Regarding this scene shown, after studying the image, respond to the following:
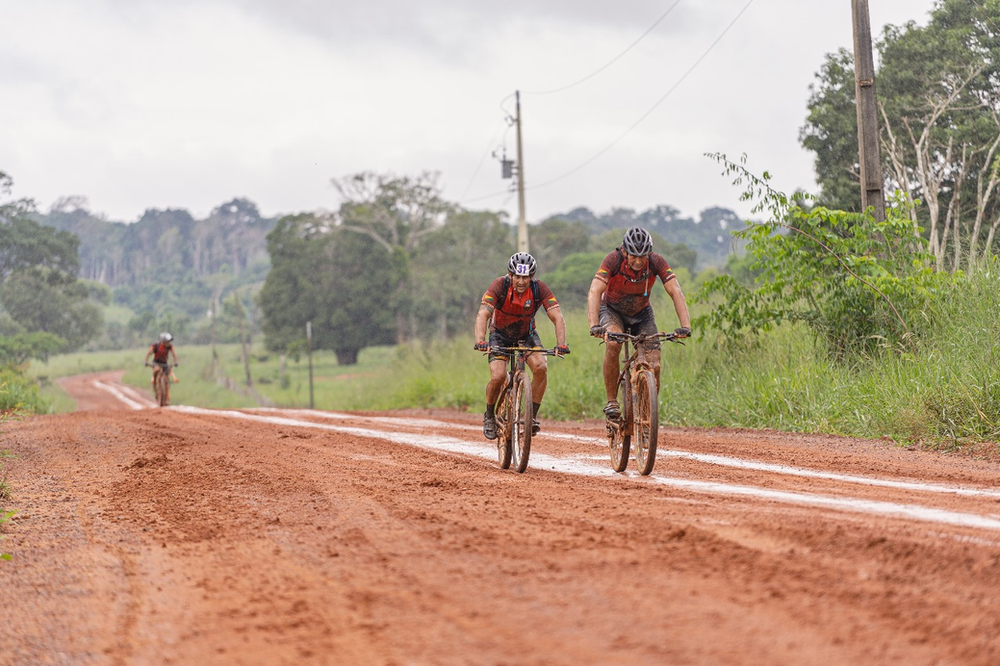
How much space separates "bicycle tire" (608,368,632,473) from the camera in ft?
27.8

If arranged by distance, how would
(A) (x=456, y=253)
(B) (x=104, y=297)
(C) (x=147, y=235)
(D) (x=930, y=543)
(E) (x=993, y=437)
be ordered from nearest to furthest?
(D) (x=930, y=543), (E) (x=993, y=437), (A) (x=456, y=253), (B) (x=104, y=297), (C) (x=147, y=235)

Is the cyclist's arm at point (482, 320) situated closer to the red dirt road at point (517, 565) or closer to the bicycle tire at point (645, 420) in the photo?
the red dirt road at point (517, 565)

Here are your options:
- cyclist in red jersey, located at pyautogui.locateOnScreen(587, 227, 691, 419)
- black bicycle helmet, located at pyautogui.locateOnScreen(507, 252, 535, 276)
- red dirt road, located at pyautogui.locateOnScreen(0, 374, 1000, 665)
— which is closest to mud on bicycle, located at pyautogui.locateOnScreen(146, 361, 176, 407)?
red dirt road, located at pyautogui.locateOnScreen(0, 374, 1000, 665)

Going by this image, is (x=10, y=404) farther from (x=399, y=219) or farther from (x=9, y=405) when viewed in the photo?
(x=399, y=219)

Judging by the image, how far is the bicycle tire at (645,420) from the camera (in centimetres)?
806

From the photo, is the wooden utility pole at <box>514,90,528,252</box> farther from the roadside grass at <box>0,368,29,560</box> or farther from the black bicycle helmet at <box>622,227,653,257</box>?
the black bicycle helmet at <box>622,227,653,257</box>

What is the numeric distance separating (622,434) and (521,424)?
3.20 ft

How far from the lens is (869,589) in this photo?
4.00 m

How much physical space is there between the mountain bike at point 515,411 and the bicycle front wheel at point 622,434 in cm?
72

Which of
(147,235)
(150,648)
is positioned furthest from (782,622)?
(147,235)

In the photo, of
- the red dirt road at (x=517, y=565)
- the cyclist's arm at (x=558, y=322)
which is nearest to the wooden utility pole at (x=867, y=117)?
the red dirt road at (x=517, y=565)

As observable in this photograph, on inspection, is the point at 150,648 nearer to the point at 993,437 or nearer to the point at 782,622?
the point at 782,622

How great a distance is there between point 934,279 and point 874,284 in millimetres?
705

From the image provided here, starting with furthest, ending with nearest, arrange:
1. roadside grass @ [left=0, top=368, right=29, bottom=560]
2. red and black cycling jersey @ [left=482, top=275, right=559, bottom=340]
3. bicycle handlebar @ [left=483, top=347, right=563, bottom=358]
Answer: red and black cycling jersey @ [left=482, top=275, right=559, bottom=340] → bicycle handlebar @ [left=483, top=347, right=563, bottom=358] → roadside grass @ [left=0, top=368, right=29, bottom=560]
